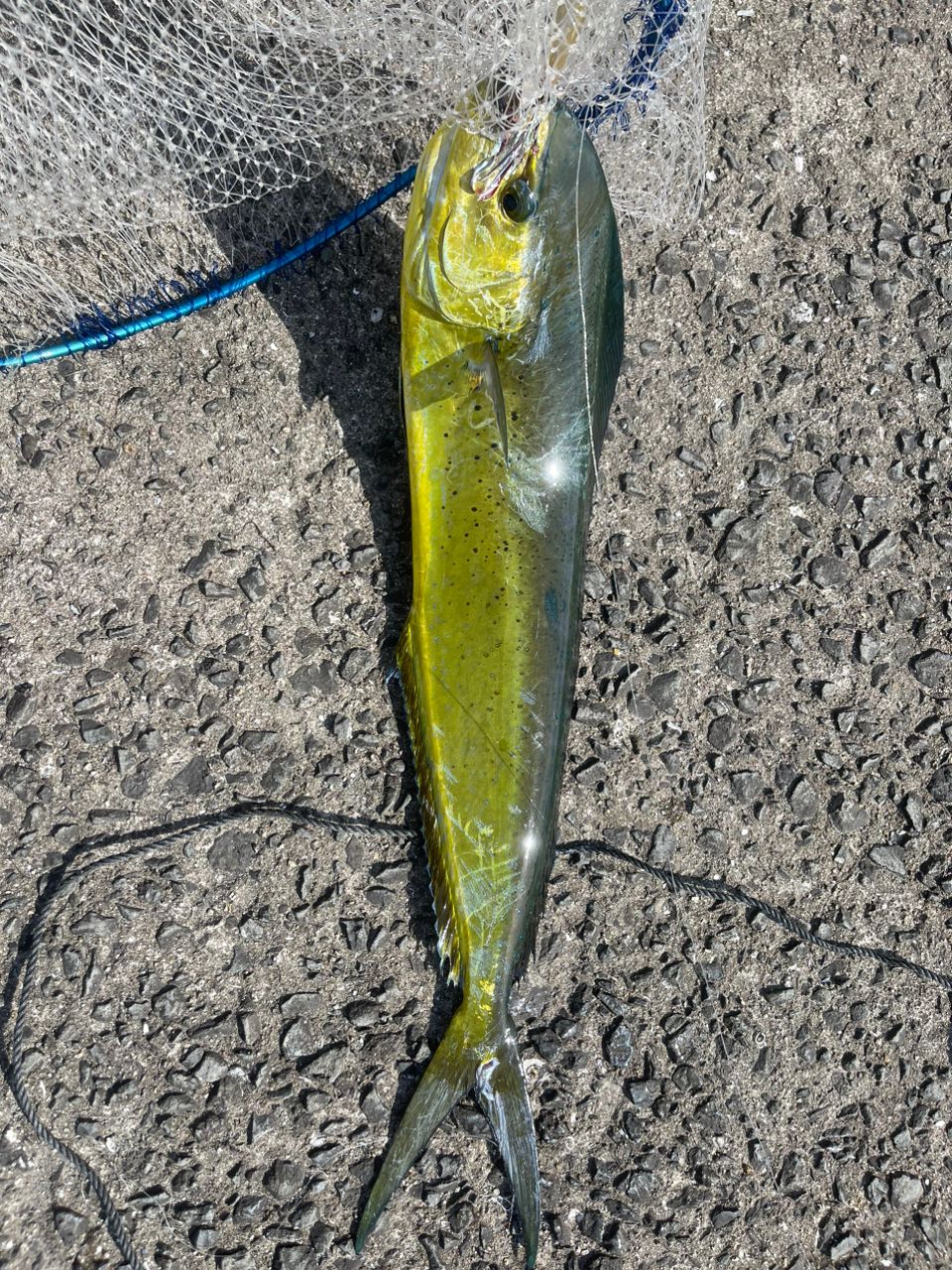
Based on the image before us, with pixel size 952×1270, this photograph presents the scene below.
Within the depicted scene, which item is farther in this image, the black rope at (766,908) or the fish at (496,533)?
the black rope at (766,908)

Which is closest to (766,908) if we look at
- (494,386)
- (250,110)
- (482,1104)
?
(482,1104)

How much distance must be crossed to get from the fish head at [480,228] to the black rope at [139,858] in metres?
1.07

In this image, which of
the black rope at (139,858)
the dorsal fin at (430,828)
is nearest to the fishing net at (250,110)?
the dorsal fin at (430,828)

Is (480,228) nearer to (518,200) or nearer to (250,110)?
(518,200)

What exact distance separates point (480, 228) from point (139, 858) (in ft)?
4.74

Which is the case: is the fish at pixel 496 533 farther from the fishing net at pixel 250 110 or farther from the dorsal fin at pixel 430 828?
the fishing net at pixel 250 110

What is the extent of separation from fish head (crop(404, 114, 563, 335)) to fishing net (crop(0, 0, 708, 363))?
0.25 ft

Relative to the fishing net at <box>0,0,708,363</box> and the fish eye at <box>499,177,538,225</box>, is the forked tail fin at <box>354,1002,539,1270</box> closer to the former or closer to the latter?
the fish eye at <box>499,177,538,225</box>

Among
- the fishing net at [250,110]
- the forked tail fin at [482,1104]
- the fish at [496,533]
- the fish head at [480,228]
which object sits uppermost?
the fishing net at [250,110]

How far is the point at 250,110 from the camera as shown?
217cm

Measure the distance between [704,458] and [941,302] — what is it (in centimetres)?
80

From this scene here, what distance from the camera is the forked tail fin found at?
79.8 inches

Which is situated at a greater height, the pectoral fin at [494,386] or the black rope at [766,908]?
the pectoral fin at [494,386]

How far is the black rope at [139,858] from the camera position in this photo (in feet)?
6.65
